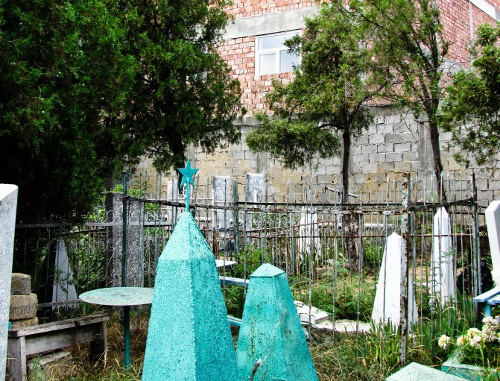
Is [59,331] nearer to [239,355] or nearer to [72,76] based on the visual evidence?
[239,355]

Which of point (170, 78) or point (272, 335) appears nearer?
point (272, 335)

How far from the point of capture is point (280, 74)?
16.2m

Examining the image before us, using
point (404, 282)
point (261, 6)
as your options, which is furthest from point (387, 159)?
point (404, 282)

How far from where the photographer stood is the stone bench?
4.27 meters

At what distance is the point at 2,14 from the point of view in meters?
4.73

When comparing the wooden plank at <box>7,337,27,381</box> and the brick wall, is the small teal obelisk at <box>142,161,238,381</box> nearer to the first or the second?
the wooden plank at <box>7,337,27,381</box>

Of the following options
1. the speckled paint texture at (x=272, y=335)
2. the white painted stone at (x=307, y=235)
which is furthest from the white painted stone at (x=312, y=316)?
the speckled paint texture at (x=272, y=335)

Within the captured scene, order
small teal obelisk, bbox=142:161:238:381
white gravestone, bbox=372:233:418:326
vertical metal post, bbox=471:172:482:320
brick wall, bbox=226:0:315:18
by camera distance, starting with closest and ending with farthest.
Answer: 1. small teal obelisk, bbox=142:161:238:381
2. white gravestone, bbox=372:233:418:326
3. vertical metal post, bbox=471:172:482:320
4. brick wall, bbox=226:0:315:18

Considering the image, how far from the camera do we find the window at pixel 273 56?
16078 millimetres

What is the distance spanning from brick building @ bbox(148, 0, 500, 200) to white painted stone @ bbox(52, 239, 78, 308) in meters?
9.00

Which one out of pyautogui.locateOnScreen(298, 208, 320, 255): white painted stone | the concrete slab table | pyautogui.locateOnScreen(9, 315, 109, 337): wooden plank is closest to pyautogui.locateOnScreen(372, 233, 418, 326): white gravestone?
pyautogui.locateOnScreen(298, 208, 320, 255): white painted stone

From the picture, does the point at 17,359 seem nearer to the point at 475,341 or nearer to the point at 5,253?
the point at 5,253

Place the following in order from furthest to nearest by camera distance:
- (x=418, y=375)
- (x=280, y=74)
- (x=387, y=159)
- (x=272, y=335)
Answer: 1. (x=280, y=74)
2. (x=387, y=159)
3. (x=418, y=375)
4. (x=272, y=335)

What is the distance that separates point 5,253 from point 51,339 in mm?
1408
